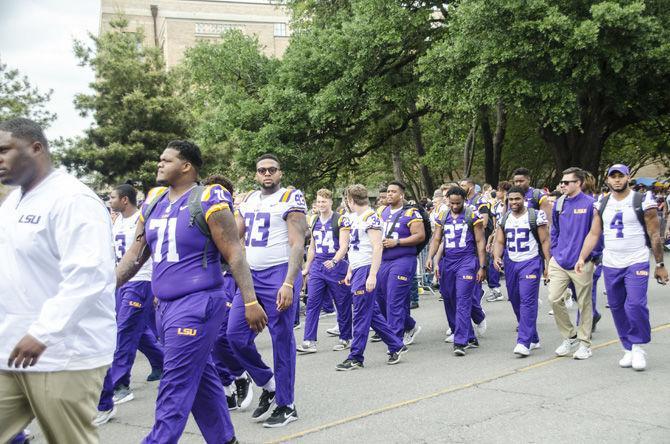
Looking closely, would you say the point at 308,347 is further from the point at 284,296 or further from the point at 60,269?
the point at 60,269

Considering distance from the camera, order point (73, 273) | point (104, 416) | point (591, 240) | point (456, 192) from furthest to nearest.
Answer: point (456, 192), point (591, 240), point (104, 416), point (73, 273)

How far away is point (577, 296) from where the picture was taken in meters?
8.30

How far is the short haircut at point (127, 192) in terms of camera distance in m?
7.67

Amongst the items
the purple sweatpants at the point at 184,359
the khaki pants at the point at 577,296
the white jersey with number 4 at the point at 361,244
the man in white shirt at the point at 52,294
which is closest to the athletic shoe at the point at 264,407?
the purple sweatpants at the point at 184,359

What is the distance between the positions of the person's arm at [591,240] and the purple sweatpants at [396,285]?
1.98 meters

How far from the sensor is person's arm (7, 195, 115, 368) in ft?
10.1

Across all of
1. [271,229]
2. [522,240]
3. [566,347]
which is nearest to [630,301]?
[566,347]

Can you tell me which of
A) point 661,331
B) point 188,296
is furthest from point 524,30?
point 188,296

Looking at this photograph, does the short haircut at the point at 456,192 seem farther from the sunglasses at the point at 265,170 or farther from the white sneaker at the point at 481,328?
the sunglasses at the point at 265,170

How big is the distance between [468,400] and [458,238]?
3.05 m

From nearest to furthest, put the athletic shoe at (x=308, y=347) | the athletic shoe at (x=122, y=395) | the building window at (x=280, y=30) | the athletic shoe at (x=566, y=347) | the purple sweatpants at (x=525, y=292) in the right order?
the athletic shoe at (x=122, y=395), the athletic shoe at (x=566, y=347), the purple sweatpants at (x=525, y=292), the athletic shoe at (x=308, y=347), the building window at (x=280, y=30)

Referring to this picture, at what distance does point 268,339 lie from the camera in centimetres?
1055

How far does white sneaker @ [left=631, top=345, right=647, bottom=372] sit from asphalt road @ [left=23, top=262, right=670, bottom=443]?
0.09 metres

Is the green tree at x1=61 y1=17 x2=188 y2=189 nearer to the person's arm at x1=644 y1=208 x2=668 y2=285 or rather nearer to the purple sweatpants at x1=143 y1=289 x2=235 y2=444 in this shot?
the person's arm at x1=644 y1=208 x2=668 y2=285
